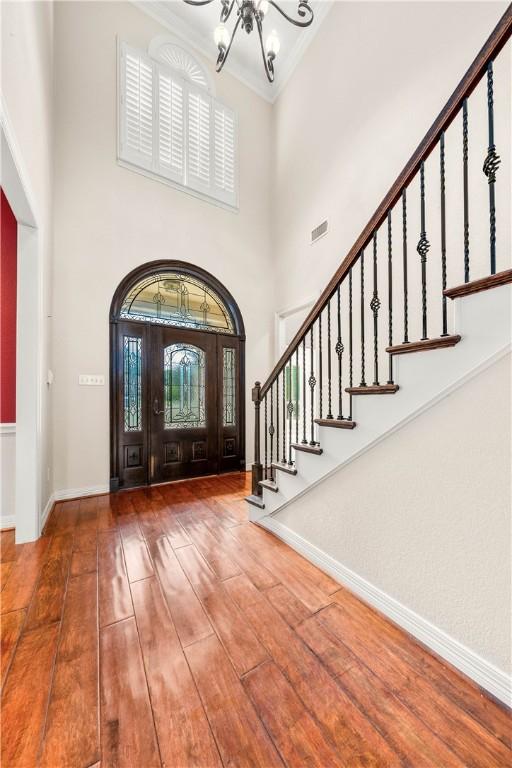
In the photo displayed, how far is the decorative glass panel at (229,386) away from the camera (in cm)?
420

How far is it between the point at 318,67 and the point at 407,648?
5.79 metres

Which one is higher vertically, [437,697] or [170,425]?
[170,425]

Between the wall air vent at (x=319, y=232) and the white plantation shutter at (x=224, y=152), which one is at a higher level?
the white plantation shutter at (x=224, y=152)

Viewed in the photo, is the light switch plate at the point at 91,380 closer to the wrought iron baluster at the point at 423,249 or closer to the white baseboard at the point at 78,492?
the white baseboard at the point at 78,492

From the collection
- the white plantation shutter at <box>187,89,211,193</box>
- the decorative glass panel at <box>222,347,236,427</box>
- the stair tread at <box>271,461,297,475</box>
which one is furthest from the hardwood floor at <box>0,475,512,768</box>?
the white plantation shutter at <box>187,89,211,193</box>

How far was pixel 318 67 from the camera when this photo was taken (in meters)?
3.76

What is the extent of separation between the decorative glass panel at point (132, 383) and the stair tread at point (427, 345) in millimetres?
2989

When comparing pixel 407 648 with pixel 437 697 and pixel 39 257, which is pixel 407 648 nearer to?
pixel 437 697

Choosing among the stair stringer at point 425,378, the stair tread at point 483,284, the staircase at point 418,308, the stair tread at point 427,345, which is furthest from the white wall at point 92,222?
the stair tread at point 483,284

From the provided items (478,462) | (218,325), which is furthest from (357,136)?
(478,462)

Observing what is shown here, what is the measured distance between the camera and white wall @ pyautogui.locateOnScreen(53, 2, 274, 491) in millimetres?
3193

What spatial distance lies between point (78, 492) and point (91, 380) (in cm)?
123

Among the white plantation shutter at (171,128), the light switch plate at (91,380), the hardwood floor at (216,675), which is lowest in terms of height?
the hardwood floor at (216,675)

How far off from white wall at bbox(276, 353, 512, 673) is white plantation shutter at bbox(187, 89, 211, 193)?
14.0 ft
